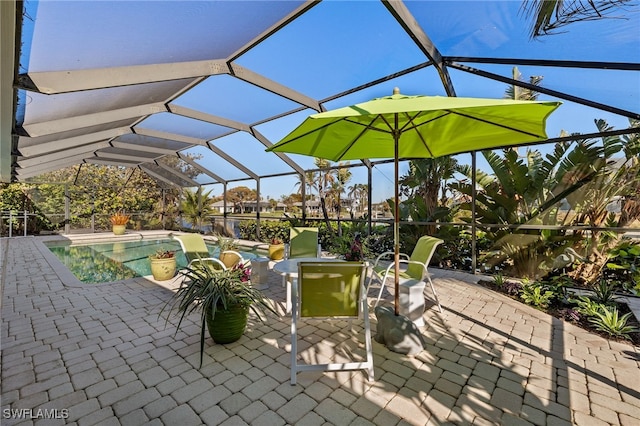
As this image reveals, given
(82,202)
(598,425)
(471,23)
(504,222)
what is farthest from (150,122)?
(82,202)

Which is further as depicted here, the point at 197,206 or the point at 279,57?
the point at 197,206

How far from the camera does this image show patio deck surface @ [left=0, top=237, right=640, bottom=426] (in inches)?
80.1

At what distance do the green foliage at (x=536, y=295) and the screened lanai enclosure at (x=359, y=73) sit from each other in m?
1.28

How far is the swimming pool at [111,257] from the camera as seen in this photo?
22.4ft

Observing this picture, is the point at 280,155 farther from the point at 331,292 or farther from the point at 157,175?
the point at 157,175

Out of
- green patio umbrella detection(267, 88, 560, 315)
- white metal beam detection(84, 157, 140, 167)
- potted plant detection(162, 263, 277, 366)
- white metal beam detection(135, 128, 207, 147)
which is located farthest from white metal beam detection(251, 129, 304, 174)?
white metal beam detection(84, 157, 140, 167)

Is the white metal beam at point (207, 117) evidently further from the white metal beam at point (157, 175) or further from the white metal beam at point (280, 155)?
the white metal beam at point (157, 175)

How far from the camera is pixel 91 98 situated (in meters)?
4.35

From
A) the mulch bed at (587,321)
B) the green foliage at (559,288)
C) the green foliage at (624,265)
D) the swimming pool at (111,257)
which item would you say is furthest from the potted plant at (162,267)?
the green foliage at (624,265)

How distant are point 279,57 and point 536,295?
5.50 m

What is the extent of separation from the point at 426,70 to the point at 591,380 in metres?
4.39

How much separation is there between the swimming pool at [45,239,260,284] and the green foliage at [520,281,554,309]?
6943mm

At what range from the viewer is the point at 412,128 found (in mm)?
3268

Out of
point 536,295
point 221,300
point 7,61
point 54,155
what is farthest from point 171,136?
point 536,295
